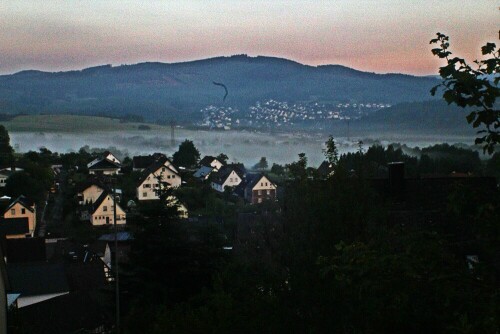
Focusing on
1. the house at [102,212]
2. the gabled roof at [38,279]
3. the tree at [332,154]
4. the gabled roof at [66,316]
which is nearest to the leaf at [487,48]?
the tree at [332,154]

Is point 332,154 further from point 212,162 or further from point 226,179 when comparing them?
point 212,162

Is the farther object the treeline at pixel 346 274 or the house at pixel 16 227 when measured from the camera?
the house at pixel 16 227

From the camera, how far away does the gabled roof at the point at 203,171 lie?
53.2 metres

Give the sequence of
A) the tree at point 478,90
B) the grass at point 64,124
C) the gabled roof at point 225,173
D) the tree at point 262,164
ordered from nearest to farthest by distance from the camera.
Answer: the tree at point 478,90 → the gabled roof at point 225,173 → the tree at point 262,164 → the grass at point 64,124

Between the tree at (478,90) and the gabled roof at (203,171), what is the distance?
4862 centimetres

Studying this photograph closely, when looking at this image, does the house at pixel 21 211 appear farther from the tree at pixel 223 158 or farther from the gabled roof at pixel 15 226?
the tree at pixel 223 158

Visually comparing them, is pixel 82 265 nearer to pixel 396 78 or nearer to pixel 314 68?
pixel 396 78

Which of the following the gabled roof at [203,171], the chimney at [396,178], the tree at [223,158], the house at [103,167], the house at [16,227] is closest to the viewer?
the chimney at [396,178]

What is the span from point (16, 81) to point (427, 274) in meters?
142

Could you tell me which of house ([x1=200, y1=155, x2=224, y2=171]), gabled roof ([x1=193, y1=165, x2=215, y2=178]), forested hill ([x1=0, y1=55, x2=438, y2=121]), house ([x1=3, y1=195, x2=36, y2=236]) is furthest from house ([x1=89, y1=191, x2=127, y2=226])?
forested hill ([x1=0, y1=55, x2=438, y2=121])

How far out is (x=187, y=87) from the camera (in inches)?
5295

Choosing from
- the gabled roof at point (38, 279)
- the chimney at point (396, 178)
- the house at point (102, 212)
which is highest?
the chimney at point (396, 178)

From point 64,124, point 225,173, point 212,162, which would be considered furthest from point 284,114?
point 225,173

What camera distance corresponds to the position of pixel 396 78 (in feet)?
398
